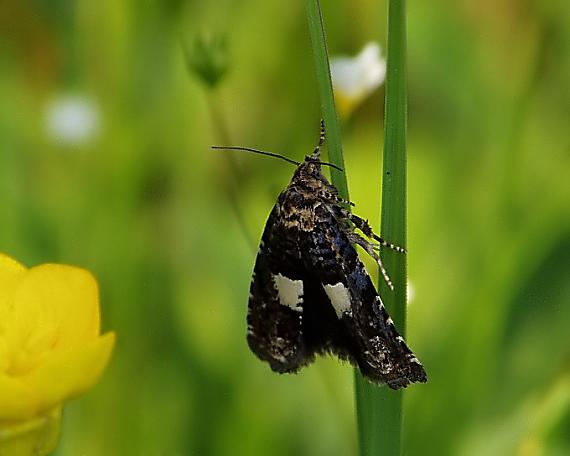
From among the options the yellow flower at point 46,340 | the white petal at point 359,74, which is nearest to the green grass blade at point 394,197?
the yellow flower at point 46,340

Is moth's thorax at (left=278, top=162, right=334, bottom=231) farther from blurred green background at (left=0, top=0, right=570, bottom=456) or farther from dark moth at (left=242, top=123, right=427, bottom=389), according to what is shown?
blurred green background at (left=0, top=0, right=570, bottom=456)

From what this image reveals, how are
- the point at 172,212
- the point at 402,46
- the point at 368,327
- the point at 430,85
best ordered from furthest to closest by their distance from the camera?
1. the point at 430,85
2. the point at 172,212
3. the point at 368,327
4. the point at 402,46

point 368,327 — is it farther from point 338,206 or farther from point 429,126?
point 429,126

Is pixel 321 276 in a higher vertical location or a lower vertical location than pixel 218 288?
lower

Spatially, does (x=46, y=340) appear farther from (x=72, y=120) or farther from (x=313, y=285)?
(x=72, y=120)

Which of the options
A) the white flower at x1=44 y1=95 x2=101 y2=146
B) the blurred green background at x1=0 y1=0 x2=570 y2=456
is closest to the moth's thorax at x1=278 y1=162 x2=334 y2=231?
the blurred green background at x1=0 y1=0 x2=570 y2=456

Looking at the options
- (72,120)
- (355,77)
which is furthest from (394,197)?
(72,120)

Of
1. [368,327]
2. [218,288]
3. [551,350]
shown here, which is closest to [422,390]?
[551,350]
